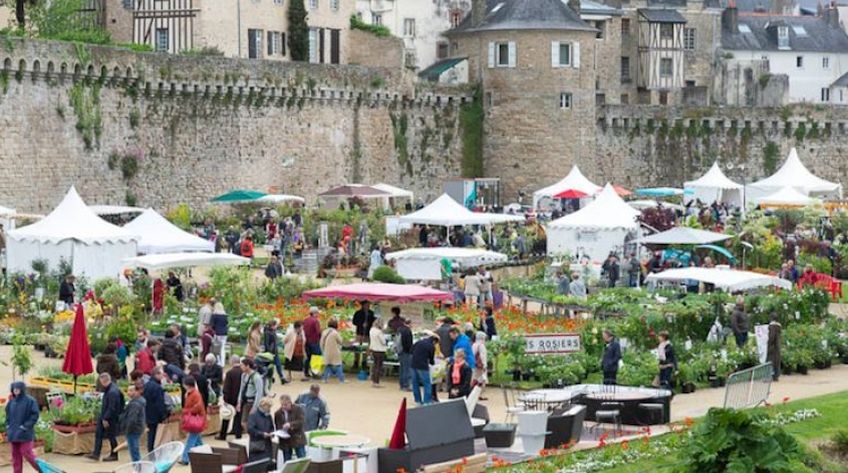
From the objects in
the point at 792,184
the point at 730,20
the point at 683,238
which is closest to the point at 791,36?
the point at 730,20

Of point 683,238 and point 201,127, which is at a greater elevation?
point 201,127

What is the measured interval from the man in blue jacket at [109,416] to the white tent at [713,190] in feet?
131

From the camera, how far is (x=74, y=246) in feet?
138

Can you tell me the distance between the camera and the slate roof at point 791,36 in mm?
94312

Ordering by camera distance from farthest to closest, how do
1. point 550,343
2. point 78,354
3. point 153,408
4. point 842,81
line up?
point 842,81 < point 550,343 < point 78,354 < point 153,408

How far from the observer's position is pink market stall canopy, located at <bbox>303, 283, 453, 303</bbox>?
35.3 metres

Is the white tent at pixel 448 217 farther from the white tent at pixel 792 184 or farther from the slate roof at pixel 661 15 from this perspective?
the slate roof at pixel 661 15

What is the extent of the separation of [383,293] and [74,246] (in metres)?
9.06

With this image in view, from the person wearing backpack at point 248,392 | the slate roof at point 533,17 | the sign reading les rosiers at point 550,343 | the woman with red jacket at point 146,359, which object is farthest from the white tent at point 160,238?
the slate roof at point 533,17

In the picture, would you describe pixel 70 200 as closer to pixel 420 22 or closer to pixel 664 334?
pixel 664 334

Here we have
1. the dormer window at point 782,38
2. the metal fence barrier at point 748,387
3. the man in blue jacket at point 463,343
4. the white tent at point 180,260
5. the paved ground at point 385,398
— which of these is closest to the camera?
the paved ground at point 385,398

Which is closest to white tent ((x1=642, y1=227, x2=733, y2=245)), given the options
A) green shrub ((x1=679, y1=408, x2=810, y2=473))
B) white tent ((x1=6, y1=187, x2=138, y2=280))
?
white tent ((x1=6, y1=187, x2=138, y2=280))

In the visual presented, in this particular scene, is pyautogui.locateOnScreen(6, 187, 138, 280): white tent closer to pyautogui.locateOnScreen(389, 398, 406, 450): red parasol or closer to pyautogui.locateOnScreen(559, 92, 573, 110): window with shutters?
pyautogui.locateOnScreen(389, 398, 406, 450): red parasol

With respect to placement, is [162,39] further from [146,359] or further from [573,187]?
[146,359]
